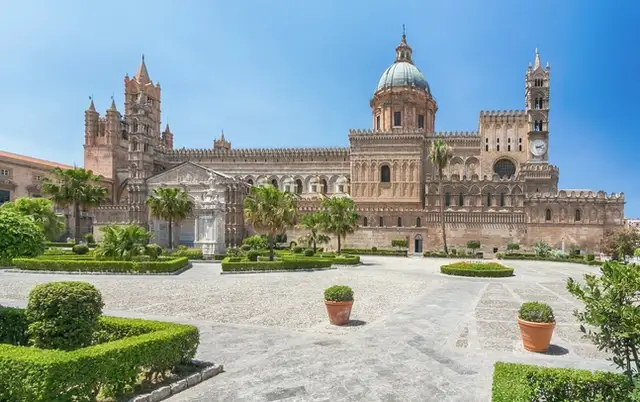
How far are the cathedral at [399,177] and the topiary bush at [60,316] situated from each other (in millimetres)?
33344

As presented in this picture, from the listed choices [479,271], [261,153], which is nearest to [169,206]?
[261,153]

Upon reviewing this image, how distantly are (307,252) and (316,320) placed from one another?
2321cm

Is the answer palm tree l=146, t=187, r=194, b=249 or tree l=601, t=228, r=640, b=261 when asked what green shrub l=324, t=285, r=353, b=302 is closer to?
palm tree l=146, t=187, r=194, b=249

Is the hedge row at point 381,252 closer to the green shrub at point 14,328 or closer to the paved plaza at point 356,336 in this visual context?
the paved plaza at point 356,336

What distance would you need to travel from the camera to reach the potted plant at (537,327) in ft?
32.9

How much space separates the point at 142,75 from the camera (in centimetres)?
7106

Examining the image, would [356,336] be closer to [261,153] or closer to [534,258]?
[534,258]

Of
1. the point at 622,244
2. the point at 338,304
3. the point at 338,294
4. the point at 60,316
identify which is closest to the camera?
the point at 60,316

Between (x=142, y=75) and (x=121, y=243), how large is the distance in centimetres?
5243

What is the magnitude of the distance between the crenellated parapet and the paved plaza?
41933 millimetres

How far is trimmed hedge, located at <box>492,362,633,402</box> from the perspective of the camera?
19.5 ft

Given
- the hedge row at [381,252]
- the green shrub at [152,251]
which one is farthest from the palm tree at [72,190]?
the hedge row at [381,252]

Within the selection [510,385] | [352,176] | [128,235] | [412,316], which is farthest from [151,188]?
[510,385]

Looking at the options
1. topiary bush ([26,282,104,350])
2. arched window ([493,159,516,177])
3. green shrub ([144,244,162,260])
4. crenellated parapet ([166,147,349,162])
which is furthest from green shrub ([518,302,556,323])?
crenellated parapet ([166,147,349,162])
